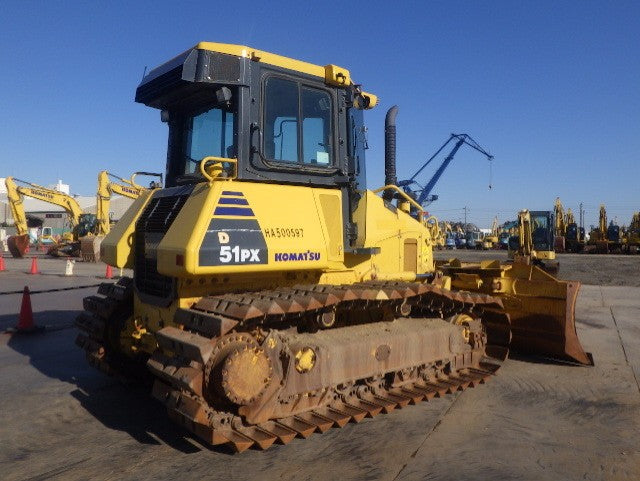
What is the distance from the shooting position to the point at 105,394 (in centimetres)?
597

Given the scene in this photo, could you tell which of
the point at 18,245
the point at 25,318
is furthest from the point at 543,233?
the point at 18,245

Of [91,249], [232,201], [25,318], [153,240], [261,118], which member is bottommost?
[25,318]

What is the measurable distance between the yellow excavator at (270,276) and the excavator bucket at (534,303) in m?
0.99

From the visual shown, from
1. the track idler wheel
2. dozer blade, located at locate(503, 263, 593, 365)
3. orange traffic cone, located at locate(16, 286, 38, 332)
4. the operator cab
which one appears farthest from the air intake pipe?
orange traffic cone, located at locate(16, 286, 38, 332)

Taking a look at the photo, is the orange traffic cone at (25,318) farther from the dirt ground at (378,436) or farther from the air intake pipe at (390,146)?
the air intake pipe at (390,146)

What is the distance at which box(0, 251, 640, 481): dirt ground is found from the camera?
4059 millimetres

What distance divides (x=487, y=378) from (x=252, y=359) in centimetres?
329

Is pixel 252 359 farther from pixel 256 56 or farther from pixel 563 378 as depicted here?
pixel 563 378

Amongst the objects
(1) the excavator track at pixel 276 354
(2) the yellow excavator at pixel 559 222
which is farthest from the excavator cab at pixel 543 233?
(1) the excavator track at pixel 276 354

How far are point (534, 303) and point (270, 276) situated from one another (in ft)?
13.3

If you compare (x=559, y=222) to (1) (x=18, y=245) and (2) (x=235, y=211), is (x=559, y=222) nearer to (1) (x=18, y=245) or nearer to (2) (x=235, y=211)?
(1) (x=18, y=245)

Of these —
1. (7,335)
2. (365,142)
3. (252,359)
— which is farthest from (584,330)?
(7,335)

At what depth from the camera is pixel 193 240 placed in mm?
4250

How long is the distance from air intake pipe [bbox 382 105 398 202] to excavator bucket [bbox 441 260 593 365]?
68.6 inches
